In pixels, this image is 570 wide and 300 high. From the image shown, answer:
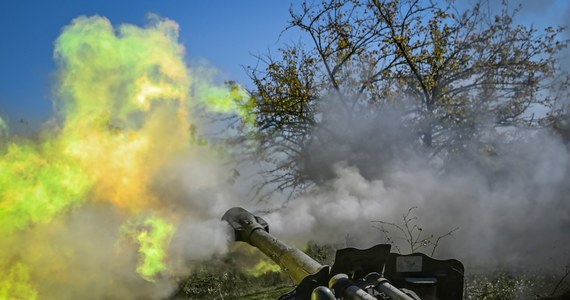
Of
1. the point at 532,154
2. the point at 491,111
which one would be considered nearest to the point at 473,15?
the point at 491,111

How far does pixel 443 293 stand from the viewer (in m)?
5.09

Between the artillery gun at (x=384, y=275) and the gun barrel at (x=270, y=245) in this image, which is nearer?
the artillery gun at (x=384, y=275)

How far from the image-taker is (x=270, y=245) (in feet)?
22.0

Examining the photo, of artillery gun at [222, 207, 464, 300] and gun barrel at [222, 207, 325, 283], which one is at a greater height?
gun barrel at [222, 207, 325, 283]

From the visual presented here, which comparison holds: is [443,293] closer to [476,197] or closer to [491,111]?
[476,197]

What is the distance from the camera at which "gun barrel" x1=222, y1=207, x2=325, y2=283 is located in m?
5.59

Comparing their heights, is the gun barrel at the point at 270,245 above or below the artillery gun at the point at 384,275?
above

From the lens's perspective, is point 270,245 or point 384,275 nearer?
point 384,275

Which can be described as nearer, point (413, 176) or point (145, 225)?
point (145, 225)

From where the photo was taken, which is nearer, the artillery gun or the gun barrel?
the artillery gun

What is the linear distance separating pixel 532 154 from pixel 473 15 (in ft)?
19.0

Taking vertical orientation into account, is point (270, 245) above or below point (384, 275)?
above

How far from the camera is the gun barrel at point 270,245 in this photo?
559 cm

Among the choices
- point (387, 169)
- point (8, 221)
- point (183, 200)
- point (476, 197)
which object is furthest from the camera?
point (387, 169)
